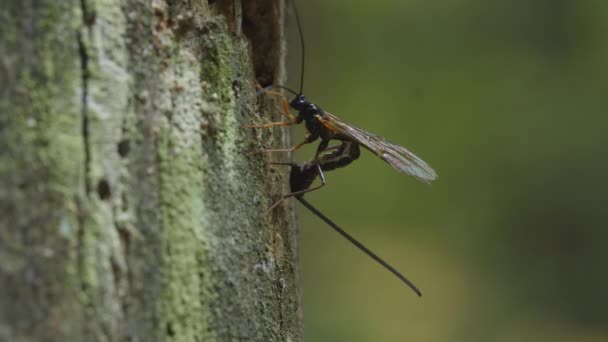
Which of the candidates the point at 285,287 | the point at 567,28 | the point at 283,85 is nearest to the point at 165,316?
the point at 285,287

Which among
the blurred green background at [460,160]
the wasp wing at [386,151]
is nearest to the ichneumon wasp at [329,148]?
the wasp wing at [386,151]

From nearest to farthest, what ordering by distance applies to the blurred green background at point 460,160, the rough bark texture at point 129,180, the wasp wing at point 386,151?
the rough bark texture at point 129,180, the wasp wing at point 386,151, the blurred green background at point 460,160

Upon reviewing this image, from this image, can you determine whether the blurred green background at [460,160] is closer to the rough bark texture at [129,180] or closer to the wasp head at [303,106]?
the wasp head at [303,106]

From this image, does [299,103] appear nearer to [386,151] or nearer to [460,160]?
[386,151]

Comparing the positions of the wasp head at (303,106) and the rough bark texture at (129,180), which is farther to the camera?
the wasp head at (303,106)

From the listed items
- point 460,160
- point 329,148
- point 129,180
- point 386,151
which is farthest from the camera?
point 460,160

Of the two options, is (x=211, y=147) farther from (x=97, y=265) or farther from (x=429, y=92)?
(x=429, y=92)

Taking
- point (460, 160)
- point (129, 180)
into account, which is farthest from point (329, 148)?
point (460, 160)
